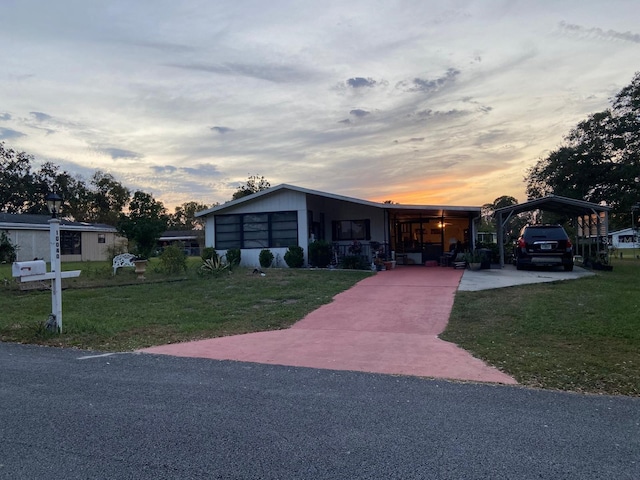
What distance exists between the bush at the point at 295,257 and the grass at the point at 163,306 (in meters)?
1.76

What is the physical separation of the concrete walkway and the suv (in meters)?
6.49

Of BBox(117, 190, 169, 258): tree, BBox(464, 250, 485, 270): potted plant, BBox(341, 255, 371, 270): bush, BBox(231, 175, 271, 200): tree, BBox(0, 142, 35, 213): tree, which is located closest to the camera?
BBox(464, 250, 485, 270): potted plant

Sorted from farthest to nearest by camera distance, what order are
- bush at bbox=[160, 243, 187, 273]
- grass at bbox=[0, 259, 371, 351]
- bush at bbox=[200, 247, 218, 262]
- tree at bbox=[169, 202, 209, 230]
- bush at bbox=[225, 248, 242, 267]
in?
1. tree at bbox=[169, 202, 209, 230]
2. bush at bbox=[225, 248, 242, 267]
3. bush at bbox=[200, 247, 218, 262]
4. bush at bbox=[160, 243, 187, 273]
5. grass at bbox=[0, 259, 371, 351]

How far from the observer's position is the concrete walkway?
5539 millimetres

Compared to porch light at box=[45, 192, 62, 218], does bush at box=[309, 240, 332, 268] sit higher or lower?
lower

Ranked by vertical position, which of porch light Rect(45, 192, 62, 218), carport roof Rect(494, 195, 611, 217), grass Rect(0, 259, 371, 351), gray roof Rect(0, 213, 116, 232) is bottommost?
grass Rect(0, 259, 371, 351)

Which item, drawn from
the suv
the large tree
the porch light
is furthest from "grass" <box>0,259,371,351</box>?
the large tree

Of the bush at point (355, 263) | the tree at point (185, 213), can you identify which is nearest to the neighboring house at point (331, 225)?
the bush at point (355, 263)

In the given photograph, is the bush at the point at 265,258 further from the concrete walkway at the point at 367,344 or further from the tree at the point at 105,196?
the tree at the point at 105,196

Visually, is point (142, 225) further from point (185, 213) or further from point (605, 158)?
point (185, 213)

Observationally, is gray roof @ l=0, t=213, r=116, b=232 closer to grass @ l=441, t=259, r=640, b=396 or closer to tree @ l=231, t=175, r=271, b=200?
tree @ l=231, t=175, r=271, b=200

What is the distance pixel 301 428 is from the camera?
3582mm

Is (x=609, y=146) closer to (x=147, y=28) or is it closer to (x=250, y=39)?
(x=250, y=39)

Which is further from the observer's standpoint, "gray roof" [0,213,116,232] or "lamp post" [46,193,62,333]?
"gray roof" [0,213,116,232]
